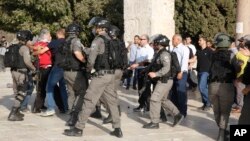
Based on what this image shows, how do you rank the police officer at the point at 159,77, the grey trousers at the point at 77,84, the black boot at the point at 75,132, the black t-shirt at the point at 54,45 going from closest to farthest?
the black boot at the point at 75,132 → the police officer at the point at 159,77 → the grey trousers at the point at 77,84 → the black t-shirt at the point at 54,45

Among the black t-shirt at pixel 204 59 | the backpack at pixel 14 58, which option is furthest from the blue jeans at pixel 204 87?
the backpack at pixel 14 58

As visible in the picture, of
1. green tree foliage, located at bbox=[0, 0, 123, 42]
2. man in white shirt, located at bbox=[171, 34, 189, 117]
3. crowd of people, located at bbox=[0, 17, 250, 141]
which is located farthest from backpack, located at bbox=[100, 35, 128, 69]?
green tree foliage, located at bbox=[0, 0, 123, 42]

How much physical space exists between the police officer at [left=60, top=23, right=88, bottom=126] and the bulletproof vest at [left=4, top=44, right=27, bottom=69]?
Answer: 90 cm

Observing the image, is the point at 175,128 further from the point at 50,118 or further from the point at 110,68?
the point at 50,118

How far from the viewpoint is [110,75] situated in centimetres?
740

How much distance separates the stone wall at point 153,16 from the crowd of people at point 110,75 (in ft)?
9.69

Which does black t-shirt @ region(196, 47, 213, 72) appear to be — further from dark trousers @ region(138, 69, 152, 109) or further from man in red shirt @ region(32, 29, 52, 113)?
man in red shirt @ region(32, 29, 52, 113)

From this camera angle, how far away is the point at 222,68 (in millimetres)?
7066

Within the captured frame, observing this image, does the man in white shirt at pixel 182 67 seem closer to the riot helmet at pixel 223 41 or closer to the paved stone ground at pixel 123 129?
the paved stone ground at pixel 123 129

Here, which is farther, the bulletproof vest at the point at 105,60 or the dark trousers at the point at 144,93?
the dark trousers at the point at 144,93

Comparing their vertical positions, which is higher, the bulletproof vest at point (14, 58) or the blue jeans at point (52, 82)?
the bulletproof vest at point (14, 58)

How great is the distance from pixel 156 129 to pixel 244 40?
7.65 ft

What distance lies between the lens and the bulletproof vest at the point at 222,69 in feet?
23.1

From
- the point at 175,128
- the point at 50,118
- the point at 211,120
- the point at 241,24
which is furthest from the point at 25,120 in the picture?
the point at 241,24
